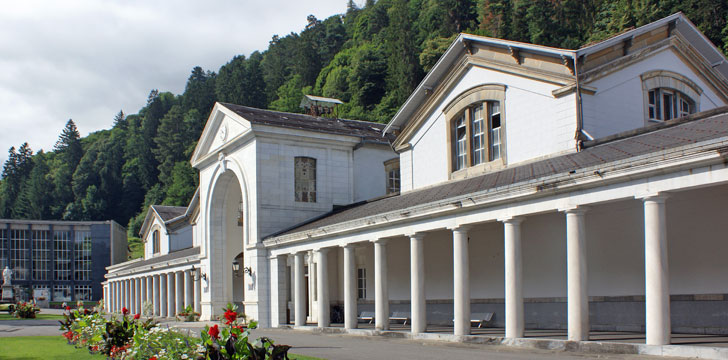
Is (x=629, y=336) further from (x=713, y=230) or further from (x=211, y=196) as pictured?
(x=211, y=196)

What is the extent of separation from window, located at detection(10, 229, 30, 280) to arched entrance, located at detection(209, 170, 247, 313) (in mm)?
56743

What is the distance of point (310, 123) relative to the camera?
31875mm

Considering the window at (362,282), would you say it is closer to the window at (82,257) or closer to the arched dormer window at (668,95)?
the arched dormer window at (668,95)

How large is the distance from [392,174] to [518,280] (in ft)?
58.4

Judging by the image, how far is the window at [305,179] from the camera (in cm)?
3055

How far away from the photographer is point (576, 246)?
47.9 ft

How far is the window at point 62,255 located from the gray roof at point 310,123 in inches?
2391

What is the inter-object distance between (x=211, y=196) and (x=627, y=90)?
2161cm

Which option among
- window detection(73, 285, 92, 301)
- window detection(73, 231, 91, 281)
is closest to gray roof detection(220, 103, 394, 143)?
window detection(73, 231, 91, 281)

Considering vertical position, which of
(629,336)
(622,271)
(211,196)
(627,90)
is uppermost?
(627,90)

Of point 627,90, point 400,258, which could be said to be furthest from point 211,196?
point 627,90

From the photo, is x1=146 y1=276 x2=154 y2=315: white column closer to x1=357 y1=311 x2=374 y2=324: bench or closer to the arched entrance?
the arched entrance

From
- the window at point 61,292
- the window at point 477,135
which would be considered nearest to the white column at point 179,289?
the window at point 477,135

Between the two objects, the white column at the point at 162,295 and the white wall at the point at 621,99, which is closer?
the white wall at the point at 621,99
